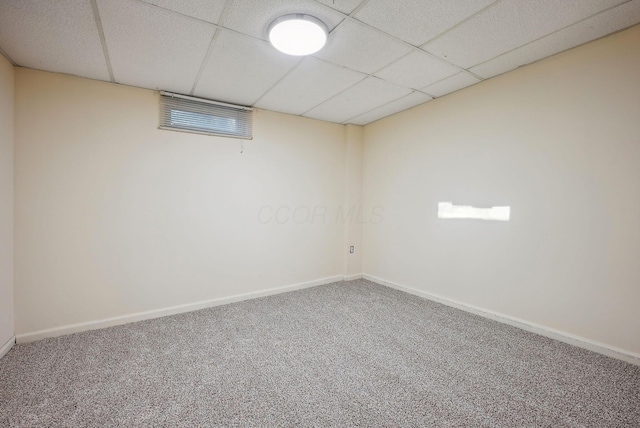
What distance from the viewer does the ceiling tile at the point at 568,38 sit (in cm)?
188

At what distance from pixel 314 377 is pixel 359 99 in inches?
116

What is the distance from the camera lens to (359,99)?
10.9 feet

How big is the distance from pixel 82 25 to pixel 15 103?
3.92 feet

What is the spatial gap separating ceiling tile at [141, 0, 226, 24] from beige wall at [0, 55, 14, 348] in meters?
1.64

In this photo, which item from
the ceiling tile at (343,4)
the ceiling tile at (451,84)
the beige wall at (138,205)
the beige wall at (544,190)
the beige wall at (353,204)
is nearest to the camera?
the ceiling tile at (343,4)

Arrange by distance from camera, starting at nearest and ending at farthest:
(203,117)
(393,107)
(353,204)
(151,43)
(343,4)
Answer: (343,4) < (151,43) < (203,117) < (393,107) < (353,204)

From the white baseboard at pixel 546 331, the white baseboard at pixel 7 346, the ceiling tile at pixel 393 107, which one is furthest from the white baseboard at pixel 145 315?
the ceiling tile at pixel 393 107

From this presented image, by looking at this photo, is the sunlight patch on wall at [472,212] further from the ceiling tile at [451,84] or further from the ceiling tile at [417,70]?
the ceiling tile at [417,70]

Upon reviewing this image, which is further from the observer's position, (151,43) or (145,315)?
(145,315)

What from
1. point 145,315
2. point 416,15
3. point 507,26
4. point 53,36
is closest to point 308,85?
point 416,15

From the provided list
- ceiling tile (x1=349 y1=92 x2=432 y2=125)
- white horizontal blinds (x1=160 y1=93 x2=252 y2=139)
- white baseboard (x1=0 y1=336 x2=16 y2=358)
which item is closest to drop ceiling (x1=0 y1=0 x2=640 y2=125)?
white horizontal blinds (x1=160 y1=93 x2=252 y2=139)

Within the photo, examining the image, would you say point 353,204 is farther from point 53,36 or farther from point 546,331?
point 53,36

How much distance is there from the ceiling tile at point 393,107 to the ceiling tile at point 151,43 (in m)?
2.26

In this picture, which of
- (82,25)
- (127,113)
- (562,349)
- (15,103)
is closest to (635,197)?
(562,349)
